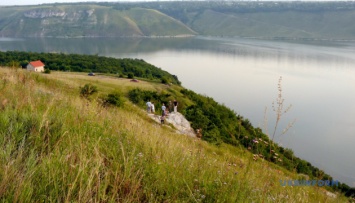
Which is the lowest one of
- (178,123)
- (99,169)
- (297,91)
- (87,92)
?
(297,91)

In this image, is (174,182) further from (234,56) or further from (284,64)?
(234,56)

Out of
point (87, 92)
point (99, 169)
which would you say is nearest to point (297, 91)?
point (87, 92)

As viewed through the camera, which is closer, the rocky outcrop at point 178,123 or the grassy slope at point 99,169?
the grassy slope at point 99,169

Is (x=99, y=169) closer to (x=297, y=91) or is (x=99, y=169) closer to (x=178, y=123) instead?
(x=178, y=123)

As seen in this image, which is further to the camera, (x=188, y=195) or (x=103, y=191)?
(x=188, y=195)

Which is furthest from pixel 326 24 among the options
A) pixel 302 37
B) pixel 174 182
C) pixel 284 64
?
pixel 174 182

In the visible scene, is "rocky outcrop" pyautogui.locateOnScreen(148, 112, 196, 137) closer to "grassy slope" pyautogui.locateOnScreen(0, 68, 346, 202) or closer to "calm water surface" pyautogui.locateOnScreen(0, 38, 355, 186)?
"calm water surface" pyautogui.locateOnScreen(0, 38, 355, 186)

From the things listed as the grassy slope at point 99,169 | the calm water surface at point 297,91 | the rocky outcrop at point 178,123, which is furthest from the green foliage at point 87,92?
the calm water surface at point 297,91

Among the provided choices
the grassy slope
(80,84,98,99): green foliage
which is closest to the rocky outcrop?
(80,84,98,99): green foliage

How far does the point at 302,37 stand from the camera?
587 ft

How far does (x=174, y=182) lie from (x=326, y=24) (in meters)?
222

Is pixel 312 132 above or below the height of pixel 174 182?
below

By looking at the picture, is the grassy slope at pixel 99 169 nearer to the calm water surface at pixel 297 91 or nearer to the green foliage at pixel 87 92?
the calm water surface at pixel 297 91

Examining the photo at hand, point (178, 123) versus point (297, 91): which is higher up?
point (178, 123)
